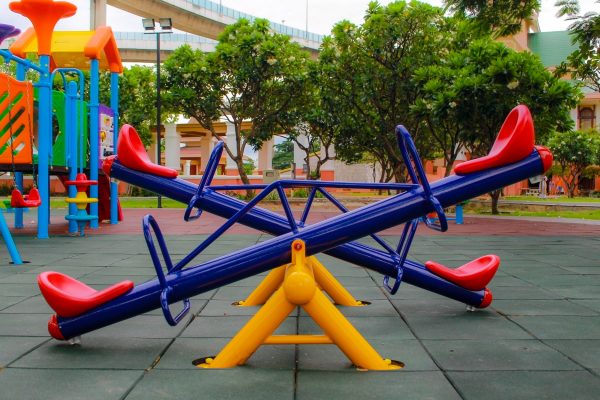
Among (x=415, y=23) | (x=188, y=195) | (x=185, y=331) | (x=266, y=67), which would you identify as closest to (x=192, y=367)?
(x=185, y=331)

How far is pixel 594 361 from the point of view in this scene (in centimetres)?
280

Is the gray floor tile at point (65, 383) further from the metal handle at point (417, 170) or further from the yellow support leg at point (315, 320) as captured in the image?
the metal handle at point (417, 170)

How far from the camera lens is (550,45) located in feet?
174

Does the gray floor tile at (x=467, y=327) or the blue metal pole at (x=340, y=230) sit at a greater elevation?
the blue metal pole at (x=340, y=230)

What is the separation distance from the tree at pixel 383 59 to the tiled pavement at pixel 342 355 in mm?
12621

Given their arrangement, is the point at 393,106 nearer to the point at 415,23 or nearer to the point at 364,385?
the point at 415,23

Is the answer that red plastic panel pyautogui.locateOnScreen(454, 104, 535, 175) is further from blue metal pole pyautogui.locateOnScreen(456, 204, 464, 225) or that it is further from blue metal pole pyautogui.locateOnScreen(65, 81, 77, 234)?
blue metal pole pyautogui.locateOnScreen(456, 204, 464, 225)

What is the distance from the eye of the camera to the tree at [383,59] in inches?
667

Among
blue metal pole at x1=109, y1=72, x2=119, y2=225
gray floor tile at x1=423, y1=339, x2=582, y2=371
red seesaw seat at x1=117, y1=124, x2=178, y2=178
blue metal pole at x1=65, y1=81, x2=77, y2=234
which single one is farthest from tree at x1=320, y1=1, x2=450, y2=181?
red seesaw seat at x1=117, y1=124, x2=178, y2=178

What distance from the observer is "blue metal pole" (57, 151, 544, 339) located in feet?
9.02

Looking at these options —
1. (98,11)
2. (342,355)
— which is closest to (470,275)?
(342,355)

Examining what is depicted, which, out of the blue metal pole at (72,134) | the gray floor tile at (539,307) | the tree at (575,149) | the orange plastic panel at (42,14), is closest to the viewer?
the gray floor tile at (539,307)

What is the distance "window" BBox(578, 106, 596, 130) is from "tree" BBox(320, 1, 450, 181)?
37782 millimetres

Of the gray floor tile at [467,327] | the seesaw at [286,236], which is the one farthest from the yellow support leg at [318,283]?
the seesaw at [286,236]
